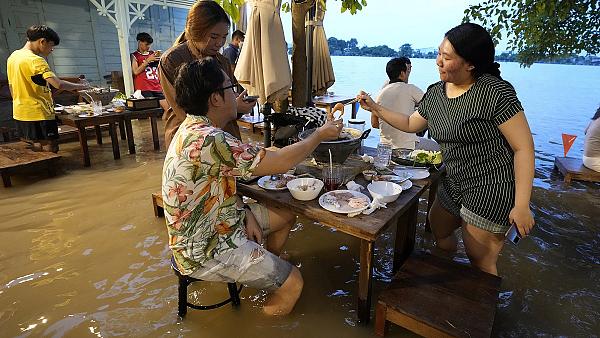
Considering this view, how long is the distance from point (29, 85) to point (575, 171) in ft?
25.4

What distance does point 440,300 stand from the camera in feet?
Result: 6.29

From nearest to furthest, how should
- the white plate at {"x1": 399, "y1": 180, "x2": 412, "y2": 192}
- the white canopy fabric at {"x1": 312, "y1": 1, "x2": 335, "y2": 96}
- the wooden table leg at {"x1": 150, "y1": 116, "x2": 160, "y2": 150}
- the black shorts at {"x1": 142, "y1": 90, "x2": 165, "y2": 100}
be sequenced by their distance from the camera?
the white plate at {"x1": 399, "y1": 180, "x2": 412, "y2": 192}
the white canopy fabric at {"x1": 312, "y1": 1, "x2": 335, "y2": 96}
the wooden table leg at {"x1": 150, "y1": 116, "x2": 160, "y2": 150}
the black shorts at {"x1": 142, "y1": 90, "x2": 165, "y2": 100}

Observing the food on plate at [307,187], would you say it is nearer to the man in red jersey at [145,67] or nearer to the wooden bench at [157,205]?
the wooden bench at [157,205]

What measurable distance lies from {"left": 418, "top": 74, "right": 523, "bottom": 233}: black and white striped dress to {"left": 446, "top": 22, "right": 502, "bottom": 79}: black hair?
12 centimetres

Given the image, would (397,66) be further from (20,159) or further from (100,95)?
(100,95)

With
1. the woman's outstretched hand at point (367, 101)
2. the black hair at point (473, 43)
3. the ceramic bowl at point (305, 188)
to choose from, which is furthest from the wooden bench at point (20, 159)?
the black hair at point (473, 43)

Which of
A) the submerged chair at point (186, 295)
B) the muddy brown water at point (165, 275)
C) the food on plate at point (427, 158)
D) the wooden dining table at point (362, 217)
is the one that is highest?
the food on plate at point (427, 158)

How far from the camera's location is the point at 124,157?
5836 millimetres

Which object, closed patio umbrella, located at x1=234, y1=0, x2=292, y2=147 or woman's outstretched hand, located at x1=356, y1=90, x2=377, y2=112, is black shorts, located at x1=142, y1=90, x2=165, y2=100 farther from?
woman's outstretched hand, located at x1=356, y1=90, x2=377, y2=112

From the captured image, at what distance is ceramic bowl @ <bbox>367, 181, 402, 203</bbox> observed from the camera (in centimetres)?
203

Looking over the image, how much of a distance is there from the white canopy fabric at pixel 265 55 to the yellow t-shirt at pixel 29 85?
3220 mm

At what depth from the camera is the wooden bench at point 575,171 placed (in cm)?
462

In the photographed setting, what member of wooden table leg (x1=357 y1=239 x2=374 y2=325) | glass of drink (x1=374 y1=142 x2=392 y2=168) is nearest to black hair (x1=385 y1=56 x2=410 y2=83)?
glass of drink (x1=374 y1=142 x2=392 y2=168)

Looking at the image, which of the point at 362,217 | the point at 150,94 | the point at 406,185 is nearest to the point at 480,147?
the point at 406,185
